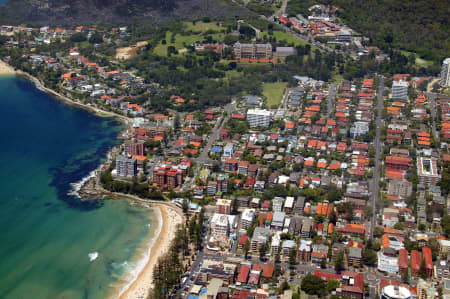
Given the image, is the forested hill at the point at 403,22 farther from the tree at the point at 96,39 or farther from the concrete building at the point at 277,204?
the concrete building at the point at 277,204

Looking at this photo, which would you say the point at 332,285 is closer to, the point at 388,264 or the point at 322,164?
the point at 388,264

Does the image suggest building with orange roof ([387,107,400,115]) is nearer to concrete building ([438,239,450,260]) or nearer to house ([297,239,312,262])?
concrete building ([438,239,450,260])

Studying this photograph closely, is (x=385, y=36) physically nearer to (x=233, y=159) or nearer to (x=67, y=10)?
(x=233, y=159)

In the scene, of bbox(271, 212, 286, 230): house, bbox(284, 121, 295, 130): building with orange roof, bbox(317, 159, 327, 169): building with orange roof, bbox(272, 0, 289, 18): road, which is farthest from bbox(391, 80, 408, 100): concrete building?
bbox(272, 0, 289, 18): road

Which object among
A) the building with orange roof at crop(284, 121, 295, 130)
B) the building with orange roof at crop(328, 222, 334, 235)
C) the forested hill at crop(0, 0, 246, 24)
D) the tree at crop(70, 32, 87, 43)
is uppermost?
the forested hill at crop(0, 0, 246, 24)

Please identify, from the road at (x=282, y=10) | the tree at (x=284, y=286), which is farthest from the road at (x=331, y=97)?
the tree at (x=284, y=286)

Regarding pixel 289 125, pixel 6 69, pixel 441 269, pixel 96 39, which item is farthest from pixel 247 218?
pixel 6 69
